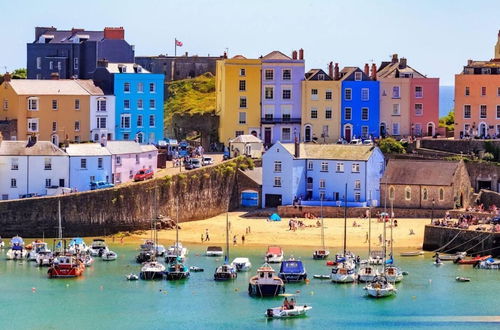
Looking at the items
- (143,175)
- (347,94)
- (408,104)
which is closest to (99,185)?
(143,175)

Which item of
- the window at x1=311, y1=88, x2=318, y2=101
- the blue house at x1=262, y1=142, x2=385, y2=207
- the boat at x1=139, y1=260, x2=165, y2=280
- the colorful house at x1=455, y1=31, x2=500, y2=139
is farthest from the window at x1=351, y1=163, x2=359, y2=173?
the boat at x1=139, y1=260, x2=165, y2=280

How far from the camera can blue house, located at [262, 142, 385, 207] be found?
11425 cm

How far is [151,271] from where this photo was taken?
309 feet

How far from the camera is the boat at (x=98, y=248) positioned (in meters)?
101

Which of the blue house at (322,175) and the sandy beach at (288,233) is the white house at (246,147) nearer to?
the blue house at (322,175)

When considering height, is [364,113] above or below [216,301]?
above

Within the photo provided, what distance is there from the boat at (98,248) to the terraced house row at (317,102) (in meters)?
27.5

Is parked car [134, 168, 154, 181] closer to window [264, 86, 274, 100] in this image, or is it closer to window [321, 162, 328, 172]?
window [321, 162, 328, 172]

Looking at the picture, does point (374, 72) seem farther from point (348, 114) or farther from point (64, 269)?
point (64, 269)

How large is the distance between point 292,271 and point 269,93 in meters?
35.6

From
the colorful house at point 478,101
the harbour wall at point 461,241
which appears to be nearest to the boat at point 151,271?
the harbour wall at point 461,241

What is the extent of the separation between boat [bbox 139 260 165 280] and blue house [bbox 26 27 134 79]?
3635 cm

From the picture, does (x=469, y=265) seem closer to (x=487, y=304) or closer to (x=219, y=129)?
(x=487, y=304)

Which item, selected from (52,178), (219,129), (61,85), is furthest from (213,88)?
(52,178)
